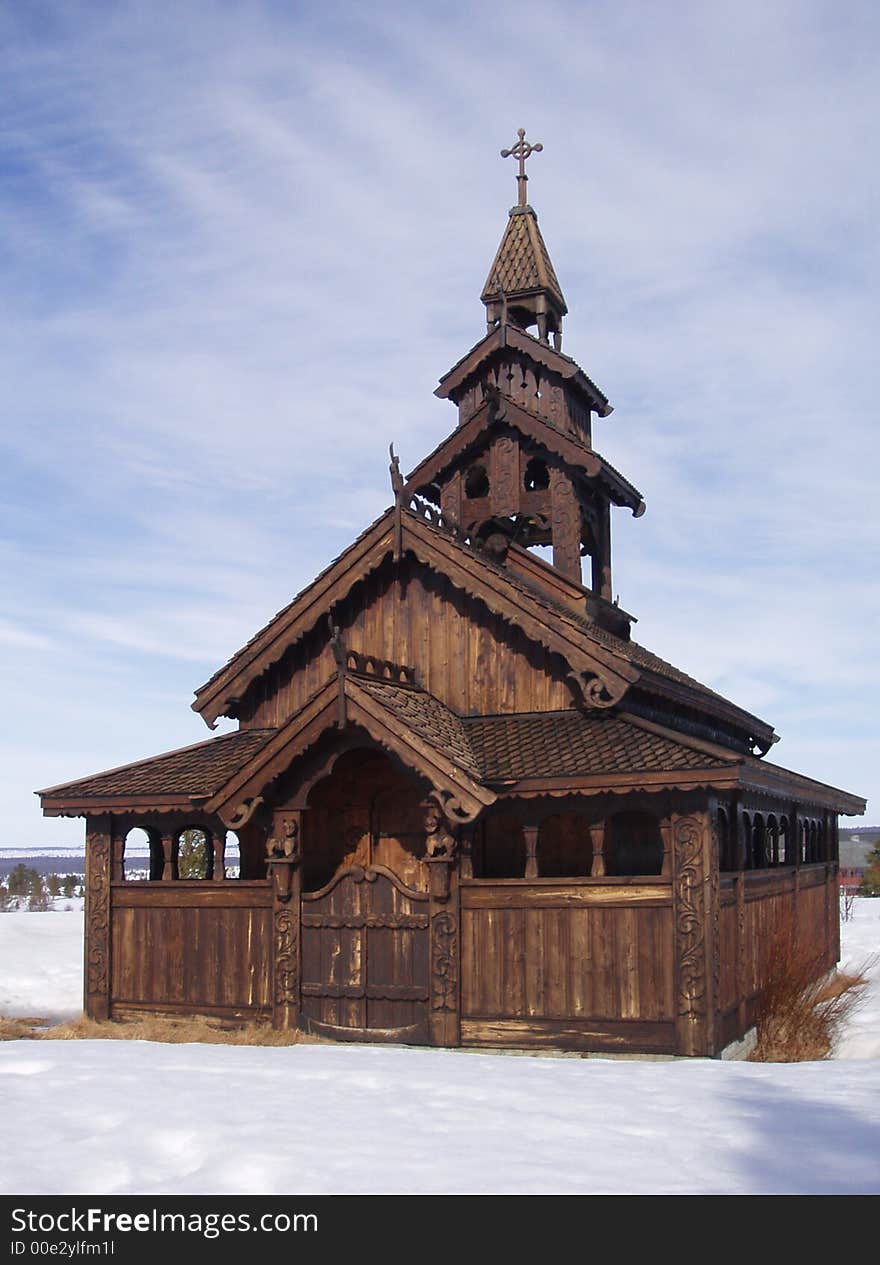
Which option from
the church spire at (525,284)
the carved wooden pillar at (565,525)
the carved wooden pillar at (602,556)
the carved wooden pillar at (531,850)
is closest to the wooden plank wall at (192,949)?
the carved wooden pillar at (531,850)

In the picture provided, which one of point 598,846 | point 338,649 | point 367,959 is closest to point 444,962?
point 367,959

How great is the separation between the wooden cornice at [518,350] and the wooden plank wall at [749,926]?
372 inches

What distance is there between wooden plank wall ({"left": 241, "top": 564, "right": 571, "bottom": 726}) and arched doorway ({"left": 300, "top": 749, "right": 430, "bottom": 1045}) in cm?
171

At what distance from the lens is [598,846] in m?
15.9

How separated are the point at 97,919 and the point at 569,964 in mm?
7376

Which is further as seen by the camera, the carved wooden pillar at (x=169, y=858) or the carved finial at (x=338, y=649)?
the carved wooden pillar at (x=169, y=858)

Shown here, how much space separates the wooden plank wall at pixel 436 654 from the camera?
59.9 ft

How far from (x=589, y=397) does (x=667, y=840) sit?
11.1 metres

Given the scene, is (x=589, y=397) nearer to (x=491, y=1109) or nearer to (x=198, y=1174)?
(x=491, y=1109)

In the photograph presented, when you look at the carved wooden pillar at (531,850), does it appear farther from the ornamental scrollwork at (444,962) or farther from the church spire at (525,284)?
the church spire at (525,284)

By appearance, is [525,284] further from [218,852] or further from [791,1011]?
[791,1011]

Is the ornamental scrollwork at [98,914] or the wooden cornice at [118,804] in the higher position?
the wooden cornice at [118,804]

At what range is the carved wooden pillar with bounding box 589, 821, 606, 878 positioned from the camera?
1584cm

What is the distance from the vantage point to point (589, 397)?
24062 mm
